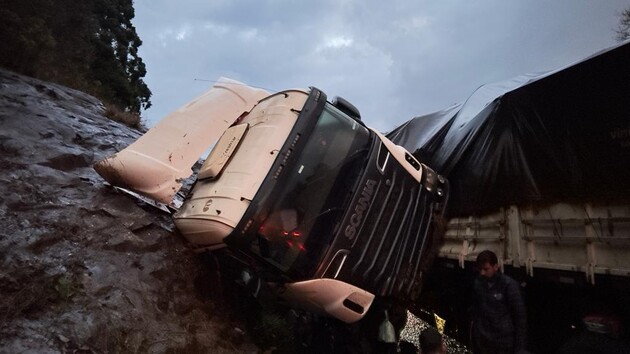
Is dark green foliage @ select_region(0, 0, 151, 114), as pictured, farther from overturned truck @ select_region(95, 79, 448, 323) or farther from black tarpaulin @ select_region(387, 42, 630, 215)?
black tarpaulin @ select_region(387, 42, 630, 215)

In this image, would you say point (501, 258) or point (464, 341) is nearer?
point (501, 258)

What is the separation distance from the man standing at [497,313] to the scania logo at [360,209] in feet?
3.06

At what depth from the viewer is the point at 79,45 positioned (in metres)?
12.1

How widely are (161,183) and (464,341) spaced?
133 inches

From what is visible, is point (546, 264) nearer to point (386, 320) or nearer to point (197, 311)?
point (386, 320)

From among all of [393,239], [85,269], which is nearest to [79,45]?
[85,269]

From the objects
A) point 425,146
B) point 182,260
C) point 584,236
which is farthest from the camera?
point 425,146

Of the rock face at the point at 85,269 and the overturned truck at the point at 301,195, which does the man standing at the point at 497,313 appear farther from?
the rock face at the point at 85,269

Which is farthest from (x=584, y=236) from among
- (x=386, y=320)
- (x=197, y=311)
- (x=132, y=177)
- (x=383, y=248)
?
(x=132, y=177)

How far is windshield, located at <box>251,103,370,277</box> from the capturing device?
8.84 feet

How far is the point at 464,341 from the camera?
3861 mm

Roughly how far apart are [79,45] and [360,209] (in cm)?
1304

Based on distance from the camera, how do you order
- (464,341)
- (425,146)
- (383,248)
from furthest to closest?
1. (425,146)
2. (464,341)
3. (383,248)

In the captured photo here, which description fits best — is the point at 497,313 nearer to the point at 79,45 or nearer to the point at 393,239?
the point at 393,239
